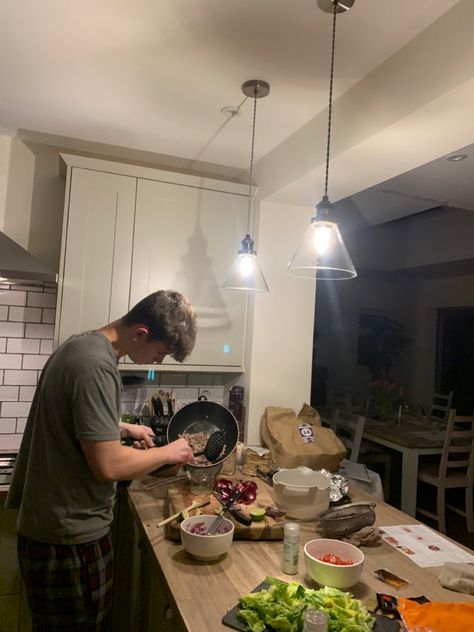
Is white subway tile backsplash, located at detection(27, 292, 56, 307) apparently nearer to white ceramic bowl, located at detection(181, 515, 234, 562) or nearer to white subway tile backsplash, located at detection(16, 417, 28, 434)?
white subway tile backsplash, located at detection(16, 417, 28, 434)

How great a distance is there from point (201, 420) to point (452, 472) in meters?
2.84

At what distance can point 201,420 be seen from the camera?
83.8 inches

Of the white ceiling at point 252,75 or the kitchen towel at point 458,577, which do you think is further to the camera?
the white ceiling at point 252,75

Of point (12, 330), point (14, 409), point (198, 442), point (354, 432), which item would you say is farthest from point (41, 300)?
point (354, 432)

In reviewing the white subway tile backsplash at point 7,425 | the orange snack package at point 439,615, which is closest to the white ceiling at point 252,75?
the orange snack package at point 439,615

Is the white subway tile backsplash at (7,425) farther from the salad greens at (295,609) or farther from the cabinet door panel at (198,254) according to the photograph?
the salad greens at (295,609)

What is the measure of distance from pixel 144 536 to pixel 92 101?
1.84 m

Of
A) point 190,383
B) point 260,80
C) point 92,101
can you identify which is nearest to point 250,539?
point 190,383

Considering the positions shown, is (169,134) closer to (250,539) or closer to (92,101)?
(92,101)

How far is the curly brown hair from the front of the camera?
4.84 feet

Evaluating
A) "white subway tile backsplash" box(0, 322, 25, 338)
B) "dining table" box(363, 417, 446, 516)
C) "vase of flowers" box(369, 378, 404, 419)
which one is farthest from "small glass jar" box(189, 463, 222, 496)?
"vase of flowers" box(369, 378, 404, 419)

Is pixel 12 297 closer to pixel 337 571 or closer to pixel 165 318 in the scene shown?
pixel 165 318

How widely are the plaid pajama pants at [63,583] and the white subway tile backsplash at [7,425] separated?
1.27 m

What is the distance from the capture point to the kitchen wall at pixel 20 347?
252 centimetres
